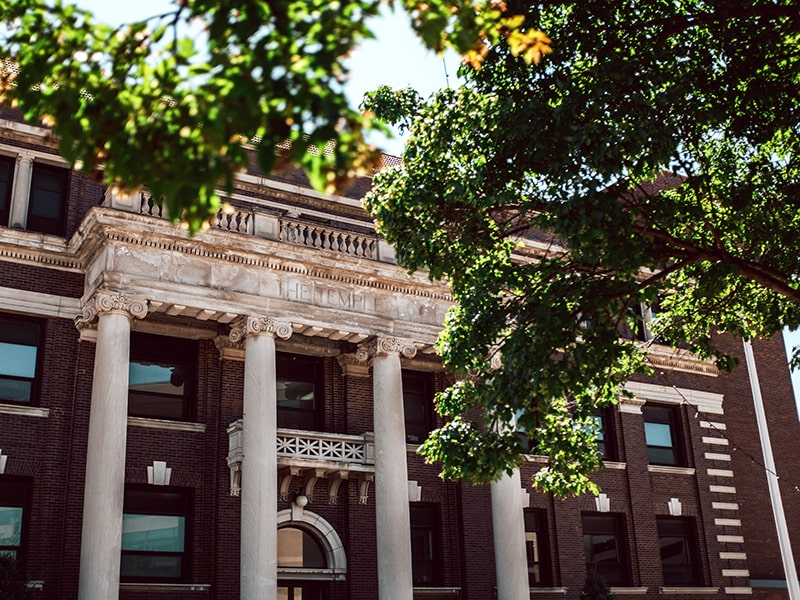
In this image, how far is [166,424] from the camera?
23000 mm

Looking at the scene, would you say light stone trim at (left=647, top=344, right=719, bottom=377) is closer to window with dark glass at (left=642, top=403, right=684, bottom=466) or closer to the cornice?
window with dark glass at (left=642, top=403, right=684, bottom=466)

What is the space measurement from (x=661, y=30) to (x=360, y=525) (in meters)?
15.0

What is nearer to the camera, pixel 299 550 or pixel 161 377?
pixel 161 377

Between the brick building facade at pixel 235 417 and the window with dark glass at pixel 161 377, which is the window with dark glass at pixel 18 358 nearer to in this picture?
the brick building facade at pixel 235 417

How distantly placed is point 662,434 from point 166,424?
56.0 feet

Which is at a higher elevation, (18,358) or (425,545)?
(18,358)

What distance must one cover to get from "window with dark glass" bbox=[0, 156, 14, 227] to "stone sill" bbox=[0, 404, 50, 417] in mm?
4433

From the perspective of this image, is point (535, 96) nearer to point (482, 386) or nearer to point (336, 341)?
point (482, 386)

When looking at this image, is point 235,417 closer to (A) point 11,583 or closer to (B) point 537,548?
(A) point 11,583

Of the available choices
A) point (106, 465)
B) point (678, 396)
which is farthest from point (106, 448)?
point (678, 396)

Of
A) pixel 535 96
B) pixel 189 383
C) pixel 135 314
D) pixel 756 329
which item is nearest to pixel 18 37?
pixel 535 96

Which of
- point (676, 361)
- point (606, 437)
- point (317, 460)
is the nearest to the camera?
point (317, 460)

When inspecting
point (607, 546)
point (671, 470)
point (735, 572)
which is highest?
point (671, 470)

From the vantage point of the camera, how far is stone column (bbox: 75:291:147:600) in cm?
1891
